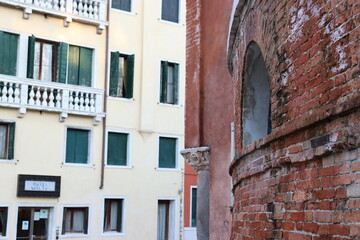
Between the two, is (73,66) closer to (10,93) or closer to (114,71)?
(114,71)

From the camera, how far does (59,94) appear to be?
19594mm

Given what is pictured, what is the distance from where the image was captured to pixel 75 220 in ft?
65.4

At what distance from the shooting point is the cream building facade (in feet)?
62.1

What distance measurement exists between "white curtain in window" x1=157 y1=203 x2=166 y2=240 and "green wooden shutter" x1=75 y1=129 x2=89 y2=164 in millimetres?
3654

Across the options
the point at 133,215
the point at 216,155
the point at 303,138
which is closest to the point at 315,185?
the point at 303,138

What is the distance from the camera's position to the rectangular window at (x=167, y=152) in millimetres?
→ 22266

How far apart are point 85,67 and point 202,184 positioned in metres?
11.3

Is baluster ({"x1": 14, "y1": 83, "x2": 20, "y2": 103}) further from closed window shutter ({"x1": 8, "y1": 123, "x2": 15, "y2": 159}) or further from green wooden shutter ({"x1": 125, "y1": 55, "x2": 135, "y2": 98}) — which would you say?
green wooden shutter ({"x1": 125, "y1": 55, "x2": 135, "y2": 98})

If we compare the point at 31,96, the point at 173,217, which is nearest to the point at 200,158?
the point at 31,96

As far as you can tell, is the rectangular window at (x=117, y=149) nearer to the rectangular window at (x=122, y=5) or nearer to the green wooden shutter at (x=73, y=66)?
the green wooden shutter at (x=73, y=66)

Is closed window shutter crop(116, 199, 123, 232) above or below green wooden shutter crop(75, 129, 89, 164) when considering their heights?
below

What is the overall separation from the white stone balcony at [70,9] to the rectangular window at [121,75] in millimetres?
1271

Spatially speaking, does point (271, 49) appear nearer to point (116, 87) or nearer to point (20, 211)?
point (20, 211)

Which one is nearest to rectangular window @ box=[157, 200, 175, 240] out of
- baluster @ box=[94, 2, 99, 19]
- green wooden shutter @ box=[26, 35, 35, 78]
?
green wooden shutter @ box=[26, 35, 35, 78]
